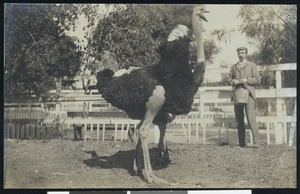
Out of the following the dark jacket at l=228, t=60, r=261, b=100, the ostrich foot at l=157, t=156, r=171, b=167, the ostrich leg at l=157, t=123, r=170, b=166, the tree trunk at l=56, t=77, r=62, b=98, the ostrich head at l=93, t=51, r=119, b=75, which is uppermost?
the ostrich head at l=93, t=51, r=119, b=75

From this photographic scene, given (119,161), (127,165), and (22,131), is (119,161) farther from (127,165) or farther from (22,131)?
(22,131)

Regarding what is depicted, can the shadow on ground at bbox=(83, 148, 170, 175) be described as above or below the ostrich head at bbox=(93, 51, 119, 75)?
below

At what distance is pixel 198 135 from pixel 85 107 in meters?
0.67

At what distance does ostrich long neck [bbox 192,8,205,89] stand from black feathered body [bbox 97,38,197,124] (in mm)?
35

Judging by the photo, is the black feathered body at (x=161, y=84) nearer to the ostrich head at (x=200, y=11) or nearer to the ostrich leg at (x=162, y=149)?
the ostrich leg at (x=162, y=149)

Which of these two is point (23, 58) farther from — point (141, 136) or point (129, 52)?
point (141, 136)

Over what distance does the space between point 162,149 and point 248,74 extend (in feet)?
2.17

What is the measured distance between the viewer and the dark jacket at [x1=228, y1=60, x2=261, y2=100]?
9.71ft

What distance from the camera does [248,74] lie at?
2967mm

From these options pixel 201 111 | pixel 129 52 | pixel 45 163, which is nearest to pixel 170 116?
pixel 201 111

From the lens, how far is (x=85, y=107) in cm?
296

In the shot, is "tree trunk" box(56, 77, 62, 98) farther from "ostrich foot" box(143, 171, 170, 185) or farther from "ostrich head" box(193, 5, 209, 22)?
"ostrich head" box(193, 5, 209, 22)

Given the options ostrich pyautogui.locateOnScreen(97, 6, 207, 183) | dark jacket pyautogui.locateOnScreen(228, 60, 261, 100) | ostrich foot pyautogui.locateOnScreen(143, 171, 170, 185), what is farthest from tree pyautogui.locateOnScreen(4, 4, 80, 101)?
dark jacket pyautogui.locateOnScreen(228, 60, 261, 100)

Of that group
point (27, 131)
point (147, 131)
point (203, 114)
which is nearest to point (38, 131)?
point (27, 131)
